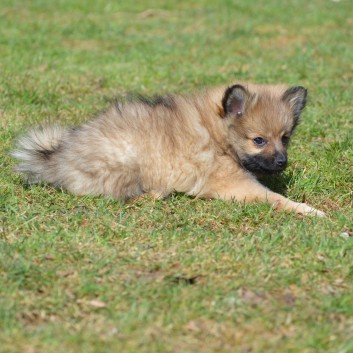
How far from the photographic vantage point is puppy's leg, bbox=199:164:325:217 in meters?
5.54

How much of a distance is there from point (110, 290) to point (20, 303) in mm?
485

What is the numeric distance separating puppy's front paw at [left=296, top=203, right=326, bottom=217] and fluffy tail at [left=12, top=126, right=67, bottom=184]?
72.3 inches

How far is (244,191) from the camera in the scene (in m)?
5.66

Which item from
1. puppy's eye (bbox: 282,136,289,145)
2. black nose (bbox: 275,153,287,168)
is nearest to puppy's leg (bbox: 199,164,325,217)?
black nose (bbox: 275,153,287,168)

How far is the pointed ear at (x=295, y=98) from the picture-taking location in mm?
5828

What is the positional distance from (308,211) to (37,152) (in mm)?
2047

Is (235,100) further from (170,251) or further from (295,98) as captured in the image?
(170,251)

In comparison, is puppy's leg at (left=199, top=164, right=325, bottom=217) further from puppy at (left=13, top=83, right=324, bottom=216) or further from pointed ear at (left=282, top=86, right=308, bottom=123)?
pointed ear at (left=282, top=86, right=308, bottom=123)

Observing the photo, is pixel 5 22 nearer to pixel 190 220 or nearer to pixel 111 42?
pixel 111 42

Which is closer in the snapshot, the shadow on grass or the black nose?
the black nose

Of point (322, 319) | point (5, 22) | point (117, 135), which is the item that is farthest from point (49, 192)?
point (5, 22)

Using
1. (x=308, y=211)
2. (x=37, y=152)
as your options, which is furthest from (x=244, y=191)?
(x=37, y=152)

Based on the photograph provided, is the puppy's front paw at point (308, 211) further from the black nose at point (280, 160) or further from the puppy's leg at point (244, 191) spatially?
the black nose at point (280, 160)

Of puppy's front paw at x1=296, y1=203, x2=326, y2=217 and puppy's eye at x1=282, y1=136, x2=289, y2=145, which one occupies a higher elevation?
puppy's eye at x1=282, y1=136, x2=289, y2=145
